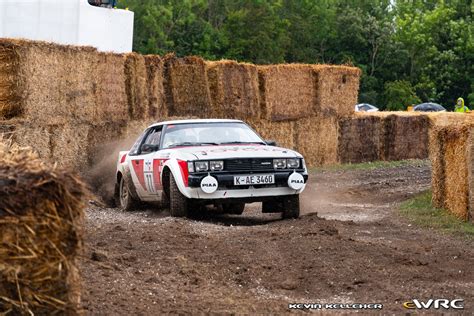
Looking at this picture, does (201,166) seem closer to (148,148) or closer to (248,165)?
(248,165)

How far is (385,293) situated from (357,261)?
1.61 m

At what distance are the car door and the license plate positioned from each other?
1618 mm

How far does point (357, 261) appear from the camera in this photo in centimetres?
1113

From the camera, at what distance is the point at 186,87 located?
26.0 m

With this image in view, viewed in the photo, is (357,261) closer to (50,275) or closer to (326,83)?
(50,275)

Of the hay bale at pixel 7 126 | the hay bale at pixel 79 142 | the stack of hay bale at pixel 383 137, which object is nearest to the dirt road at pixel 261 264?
the hay bale at pixel 7 126

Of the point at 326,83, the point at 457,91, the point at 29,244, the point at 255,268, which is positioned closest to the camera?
the point at 29,244

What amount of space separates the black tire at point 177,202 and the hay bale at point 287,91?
13.5 metres

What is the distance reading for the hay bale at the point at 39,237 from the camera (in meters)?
6.41

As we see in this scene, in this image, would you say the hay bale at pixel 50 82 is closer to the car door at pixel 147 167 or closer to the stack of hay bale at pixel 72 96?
the stack of hay bale at pixel 72 96

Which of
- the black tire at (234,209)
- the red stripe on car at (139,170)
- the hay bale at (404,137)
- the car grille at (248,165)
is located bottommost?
the hay bale at (404,137)

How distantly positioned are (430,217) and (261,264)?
6250mm

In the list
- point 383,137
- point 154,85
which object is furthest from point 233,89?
point 383,137

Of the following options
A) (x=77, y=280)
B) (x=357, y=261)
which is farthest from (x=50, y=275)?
(x=357, y=261)
